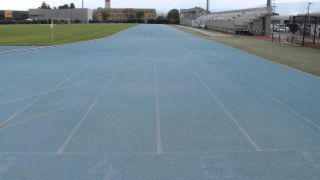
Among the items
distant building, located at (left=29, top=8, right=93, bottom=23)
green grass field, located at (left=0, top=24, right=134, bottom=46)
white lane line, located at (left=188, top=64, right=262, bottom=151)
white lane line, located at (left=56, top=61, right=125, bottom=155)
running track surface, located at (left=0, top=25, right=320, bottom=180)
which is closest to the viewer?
running track surface, located at (left=0, top=25, right=320, bottom=180)

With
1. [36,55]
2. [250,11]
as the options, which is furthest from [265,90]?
[250,11]

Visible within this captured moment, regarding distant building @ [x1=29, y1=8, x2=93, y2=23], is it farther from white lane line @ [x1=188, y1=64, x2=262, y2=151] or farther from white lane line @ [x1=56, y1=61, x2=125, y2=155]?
white lane line @ [x1=188, y1=64, x2=262, y2=151]

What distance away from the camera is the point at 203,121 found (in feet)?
31.4

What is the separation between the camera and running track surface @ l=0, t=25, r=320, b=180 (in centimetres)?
666

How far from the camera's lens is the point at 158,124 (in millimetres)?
9281

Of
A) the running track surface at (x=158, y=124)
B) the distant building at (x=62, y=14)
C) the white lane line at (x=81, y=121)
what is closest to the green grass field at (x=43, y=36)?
the running track surface at (x=158, y=124)

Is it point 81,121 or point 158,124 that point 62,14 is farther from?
point 158,124

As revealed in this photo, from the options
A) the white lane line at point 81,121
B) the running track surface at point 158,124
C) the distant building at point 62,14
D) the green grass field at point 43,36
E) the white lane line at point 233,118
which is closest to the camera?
the running track surface at point 158,124

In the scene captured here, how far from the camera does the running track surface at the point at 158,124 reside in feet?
21.8

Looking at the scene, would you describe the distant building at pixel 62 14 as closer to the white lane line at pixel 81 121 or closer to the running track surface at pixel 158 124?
the running track surface at pixel 158 124

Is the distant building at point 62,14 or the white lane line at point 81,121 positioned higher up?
the distant building at point 62,14

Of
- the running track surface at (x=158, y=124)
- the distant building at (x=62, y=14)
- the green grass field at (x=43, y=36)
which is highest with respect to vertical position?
the distant building at (x=62, y=14)

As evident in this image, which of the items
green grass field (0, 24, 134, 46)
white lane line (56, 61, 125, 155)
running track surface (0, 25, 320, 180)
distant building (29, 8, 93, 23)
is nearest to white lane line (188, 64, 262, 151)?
running track surface (0, 25, 320, 180)

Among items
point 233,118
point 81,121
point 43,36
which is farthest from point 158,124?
point 43,36
